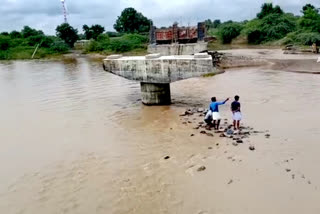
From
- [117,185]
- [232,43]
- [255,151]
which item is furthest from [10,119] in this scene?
[232,43]

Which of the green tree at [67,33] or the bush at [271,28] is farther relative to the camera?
the green tree at [67,33]

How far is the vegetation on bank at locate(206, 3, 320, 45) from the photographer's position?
52.4 meters

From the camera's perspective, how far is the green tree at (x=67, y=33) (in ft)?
225

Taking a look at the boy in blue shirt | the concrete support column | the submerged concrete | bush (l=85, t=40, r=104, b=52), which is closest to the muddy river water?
the concrete support column

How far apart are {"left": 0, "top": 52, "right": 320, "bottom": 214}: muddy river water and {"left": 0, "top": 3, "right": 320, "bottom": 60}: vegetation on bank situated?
1442 inches

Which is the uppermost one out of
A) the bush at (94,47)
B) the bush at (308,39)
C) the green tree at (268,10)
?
the green tree at (268,10)

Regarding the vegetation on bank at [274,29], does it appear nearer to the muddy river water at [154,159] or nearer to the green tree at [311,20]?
the green tree at [311,20]

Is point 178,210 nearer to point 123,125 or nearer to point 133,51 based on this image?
point 123,125

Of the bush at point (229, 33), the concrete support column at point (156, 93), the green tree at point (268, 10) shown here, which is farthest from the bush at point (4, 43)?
the concrete support column at point (156, 93)

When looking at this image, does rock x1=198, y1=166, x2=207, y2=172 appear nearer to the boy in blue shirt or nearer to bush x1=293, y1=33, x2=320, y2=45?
the boy in blue shirt

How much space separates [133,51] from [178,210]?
168 feet

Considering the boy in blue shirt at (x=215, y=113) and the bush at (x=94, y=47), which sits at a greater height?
the boy in blue shirt at (x=215, y=113)

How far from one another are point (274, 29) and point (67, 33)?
35.2 meters

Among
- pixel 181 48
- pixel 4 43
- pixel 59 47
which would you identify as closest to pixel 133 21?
pixel 59 47
